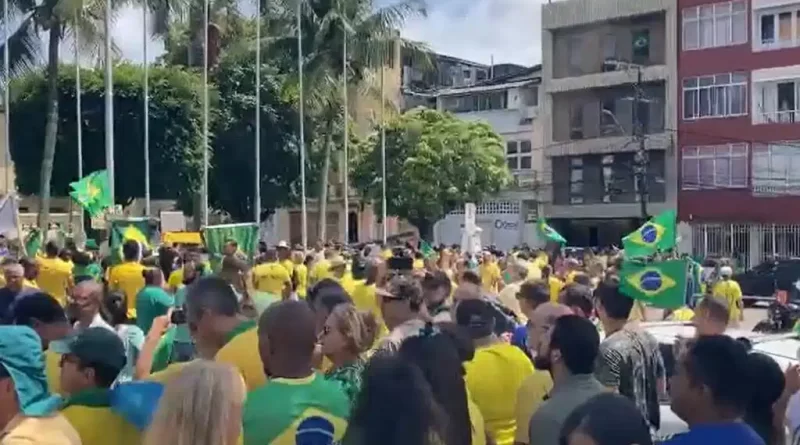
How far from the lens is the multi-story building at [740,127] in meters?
41.6

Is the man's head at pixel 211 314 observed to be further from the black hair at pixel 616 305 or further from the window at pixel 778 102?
the window at pixel 778 102

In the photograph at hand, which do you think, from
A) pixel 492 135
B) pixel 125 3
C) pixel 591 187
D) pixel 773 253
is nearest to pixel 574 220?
pixel 591 187

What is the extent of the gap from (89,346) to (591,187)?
145ft

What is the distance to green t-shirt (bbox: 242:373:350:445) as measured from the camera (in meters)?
4.50

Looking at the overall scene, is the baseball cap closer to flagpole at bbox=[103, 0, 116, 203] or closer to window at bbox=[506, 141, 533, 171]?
flagpole at bbox=[103, 0, 116, 203]

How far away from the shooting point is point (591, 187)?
4775 cm

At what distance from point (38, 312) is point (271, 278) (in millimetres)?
7530

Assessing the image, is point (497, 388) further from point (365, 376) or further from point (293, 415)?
point (365, 376)

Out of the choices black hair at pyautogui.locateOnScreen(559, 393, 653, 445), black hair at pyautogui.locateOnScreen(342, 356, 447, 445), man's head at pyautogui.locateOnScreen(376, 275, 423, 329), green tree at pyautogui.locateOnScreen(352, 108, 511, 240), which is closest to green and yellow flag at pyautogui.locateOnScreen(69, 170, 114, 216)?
man's head at pyautogui.locateOnScreen(376, 275, 423, 329)

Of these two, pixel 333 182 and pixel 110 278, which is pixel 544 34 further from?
pixel 110 278

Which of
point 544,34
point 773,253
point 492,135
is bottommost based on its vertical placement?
point 773,253

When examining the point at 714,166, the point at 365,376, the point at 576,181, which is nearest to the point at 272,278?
the point at 365,376

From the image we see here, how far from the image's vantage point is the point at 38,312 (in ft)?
20.9

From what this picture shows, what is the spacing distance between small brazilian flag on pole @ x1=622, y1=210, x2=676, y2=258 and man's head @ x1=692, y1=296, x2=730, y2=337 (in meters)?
8.38
